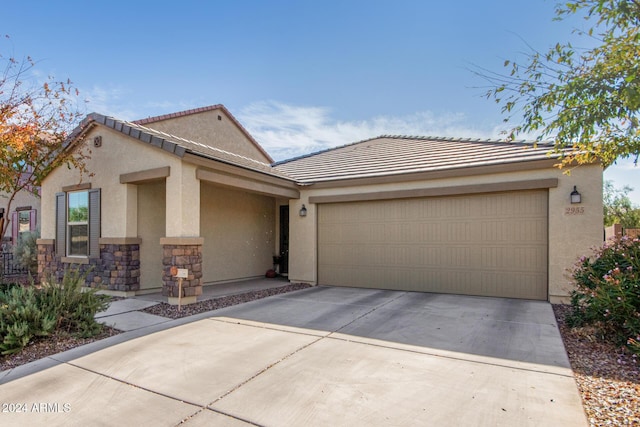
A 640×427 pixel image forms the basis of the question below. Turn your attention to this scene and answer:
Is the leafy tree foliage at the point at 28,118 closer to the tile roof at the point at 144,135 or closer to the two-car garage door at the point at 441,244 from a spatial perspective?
the tile roof at the point at 144,135

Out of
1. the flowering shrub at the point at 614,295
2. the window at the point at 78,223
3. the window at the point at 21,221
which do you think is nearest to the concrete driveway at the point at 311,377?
the flowering shrub at the point at 614,295

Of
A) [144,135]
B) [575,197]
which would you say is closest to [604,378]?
[575,197]

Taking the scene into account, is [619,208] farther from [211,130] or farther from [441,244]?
[211,130]

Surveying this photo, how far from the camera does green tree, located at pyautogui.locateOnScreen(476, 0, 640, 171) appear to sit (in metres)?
3.95

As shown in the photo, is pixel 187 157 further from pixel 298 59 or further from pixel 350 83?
pixel 350 83

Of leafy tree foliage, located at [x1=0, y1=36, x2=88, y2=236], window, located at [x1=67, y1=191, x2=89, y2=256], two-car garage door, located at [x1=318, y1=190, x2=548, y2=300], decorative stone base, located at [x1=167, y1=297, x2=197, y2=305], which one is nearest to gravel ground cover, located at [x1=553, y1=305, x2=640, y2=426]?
two-car garage door, located at [x1=318, y1=190, x2=548, y2=300]

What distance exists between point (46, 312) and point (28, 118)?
15.0 feet

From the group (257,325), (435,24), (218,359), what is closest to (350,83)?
(435,24)

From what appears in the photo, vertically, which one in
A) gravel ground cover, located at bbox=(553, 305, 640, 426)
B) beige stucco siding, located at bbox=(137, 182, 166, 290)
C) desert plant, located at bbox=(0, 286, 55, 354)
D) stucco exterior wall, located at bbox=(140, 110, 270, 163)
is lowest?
gravel ground cover, located at bbox=(553, 305, 640, 426)

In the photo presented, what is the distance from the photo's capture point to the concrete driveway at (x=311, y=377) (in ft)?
9.91

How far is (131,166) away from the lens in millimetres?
8258

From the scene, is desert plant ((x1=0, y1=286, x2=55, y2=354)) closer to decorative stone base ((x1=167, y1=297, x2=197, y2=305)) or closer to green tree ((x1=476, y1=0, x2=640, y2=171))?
decorative stone base ((x1=167, y1=297, x2=197, y2=305))

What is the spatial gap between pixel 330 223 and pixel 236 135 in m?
8.91

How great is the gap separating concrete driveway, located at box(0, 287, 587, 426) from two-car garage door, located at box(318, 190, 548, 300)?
2.43 meters
